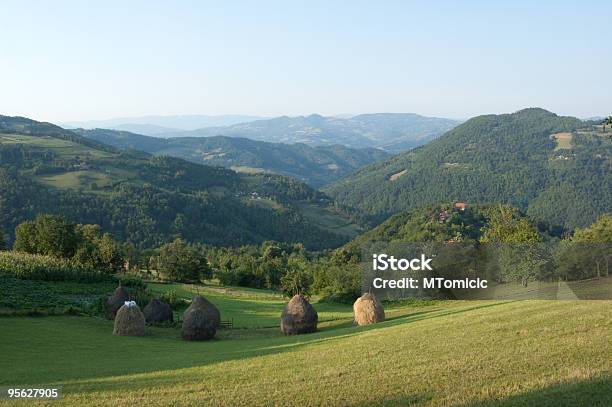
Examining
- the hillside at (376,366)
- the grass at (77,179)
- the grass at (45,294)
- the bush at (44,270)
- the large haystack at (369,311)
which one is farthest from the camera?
the grass at (77,179)

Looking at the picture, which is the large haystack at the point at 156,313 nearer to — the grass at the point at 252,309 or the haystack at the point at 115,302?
the haystack at the point at 115,302

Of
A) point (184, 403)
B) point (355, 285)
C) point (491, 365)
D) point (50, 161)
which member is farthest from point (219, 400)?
point (50, 161)

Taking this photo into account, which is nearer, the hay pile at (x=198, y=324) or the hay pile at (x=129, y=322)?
the hay pile at (x=129, y=322)

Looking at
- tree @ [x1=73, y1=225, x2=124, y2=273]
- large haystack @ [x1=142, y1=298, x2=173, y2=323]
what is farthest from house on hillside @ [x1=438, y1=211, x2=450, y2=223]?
large haystack @ [x1=142, y1=298, x2=173, y2=323]

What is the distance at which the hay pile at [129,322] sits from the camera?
3125cm

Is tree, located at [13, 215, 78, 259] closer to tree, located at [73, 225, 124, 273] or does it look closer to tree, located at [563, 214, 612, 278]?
tree, located at [73, 225, 124, 273]

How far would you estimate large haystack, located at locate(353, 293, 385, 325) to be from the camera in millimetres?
31719

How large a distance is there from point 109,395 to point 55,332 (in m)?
16.2

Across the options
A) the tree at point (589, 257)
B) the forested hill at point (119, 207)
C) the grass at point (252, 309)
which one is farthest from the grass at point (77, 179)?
the tree at point (589, 257)

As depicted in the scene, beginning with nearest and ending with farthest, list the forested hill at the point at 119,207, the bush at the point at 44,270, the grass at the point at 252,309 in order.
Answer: the grass at the point at 252,309
the bush at the point at 44,270
the forested hill at the point at 119,207

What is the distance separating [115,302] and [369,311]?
1813 cm

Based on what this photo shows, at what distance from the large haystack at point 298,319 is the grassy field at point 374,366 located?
4790mm

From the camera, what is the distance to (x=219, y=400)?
42.9 ft

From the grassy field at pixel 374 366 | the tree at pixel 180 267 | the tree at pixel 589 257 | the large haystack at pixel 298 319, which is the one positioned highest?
the tree at pixel 589 257
